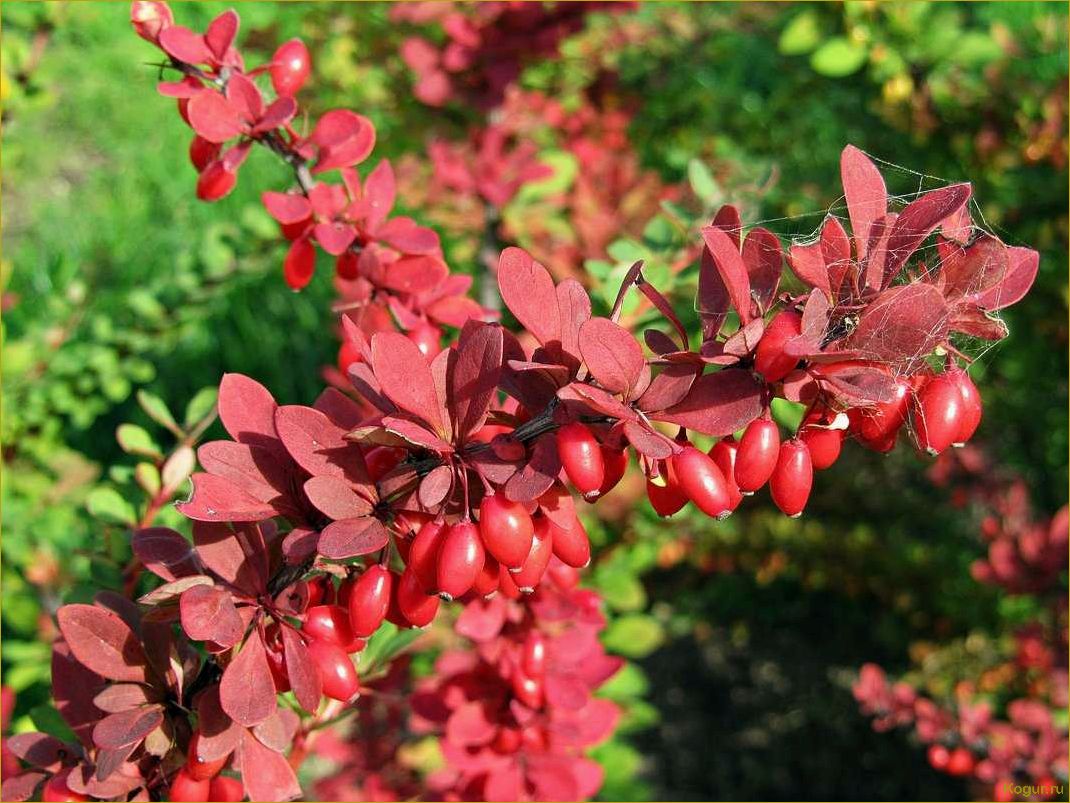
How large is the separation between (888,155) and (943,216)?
172cm

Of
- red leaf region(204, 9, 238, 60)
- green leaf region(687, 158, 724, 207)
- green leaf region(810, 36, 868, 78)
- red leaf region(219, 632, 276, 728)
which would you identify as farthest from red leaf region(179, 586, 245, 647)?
green leaf region(810, 36, 868, 78)

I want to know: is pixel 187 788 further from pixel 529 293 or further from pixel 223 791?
pixel 529 293

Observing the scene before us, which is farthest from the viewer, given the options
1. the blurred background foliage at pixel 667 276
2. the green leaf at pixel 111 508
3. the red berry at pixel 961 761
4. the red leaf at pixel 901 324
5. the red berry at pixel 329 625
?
the blurred background foliage at pixel 667 276

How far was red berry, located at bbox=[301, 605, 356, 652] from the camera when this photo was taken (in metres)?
0.59

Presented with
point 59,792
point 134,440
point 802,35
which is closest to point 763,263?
point 59,792

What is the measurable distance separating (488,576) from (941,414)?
0.91ft

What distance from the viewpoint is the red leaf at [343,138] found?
76cm

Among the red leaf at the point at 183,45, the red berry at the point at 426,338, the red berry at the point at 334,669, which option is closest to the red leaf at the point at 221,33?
the red leaf at the point at 183,45

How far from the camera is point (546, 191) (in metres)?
1.60

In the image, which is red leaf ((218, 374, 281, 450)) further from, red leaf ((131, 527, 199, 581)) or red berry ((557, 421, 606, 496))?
red berry ((557, 421, 606, 496))

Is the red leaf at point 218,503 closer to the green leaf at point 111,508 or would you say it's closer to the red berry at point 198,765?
the red berry at point 198,765

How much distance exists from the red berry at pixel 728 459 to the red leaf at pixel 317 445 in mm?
215

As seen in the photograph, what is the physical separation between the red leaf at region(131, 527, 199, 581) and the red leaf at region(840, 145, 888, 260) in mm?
470

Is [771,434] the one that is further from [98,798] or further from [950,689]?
[950,689]
